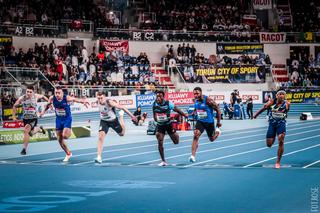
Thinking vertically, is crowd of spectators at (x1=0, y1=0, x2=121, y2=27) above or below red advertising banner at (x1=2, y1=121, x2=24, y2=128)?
above

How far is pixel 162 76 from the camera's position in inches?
1770

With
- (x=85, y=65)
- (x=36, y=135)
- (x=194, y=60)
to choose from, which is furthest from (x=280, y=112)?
(x=194, y=60)

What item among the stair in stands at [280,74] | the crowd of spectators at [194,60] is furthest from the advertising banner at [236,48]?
the stair in stands at [280,74]

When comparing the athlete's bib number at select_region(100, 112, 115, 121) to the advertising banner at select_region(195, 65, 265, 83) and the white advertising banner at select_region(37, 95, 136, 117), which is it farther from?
the advertising banner at select_region(195, 65, 265, 83)

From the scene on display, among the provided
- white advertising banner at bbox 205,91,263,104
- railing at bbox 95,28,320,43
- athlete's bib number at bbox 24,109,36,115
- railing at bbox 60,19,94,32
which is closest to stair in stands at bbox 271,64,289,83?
railing at bbox 95,28,320,43

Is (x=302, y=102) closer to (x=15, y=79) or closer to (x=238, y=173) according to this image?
(x=15, y=79)

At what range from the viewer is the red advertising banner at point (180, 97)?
40.8 metres

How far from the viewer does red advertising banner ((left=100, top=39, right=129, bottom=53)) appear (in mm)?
45156

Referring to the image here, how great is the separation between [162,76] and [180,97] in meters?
4.36

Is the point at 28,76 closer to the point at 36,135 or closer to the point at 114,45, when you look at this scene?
the point at 36,135

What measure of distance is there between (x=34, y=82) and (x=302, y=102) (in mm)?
21464

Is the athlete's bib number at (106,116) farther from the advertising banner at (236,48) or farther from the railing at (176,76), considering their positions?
the advertising banner at (236,48)

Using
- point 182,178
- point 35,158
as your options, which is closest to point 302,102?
point 35,158

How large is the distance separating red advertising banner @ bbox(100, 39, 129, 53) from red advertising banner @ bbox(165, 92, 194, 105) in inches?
285
